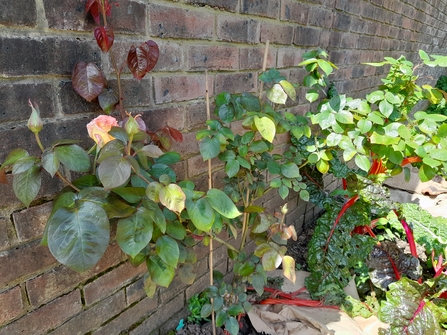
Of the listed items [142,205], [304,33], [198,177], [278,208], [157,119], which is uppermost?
[304,33]

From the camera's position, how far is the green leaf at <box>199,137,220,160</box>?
942 millimetres

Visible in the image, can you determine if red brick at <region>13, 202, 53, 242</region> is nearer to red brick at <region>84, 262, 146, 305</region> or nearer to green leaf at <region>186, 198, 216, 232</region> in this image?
red brick at <region>84, 262, 146, 305</region>

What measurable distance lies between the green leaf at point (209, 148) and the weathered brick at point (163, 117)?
234 mm

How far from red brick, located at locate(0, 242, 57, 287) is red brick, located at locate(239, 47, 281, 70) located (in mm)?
1049

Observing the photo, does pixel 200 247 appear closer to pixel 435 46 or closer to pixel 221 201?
pixel 221 201

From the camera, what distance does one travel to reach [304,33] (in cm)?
175

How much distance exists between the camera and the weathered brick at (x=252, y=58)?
1396 mm

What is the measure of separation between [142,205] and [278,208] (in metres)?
1.35

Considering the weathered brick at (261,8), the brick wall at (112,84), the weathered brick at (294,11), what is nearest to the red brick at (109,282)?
the brick wall at (112,84)

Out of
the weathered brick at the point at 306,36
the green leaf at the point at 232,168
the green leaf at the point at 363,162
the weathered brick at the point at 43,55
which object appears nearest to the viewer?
the weathered brick at the point at 43,55

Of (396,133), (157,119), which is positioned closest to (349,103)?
(396,133)

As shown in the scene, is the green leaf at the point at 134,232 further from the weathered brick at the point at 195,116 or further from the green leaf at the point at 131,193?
the weathered brick at the point at 195,116

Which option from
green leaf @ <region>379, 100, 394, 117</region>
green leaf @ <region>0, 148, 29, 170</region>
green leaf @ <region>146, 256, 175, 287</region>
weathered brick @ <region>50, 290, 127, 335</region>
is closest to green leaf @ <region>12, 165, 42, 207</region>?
green leaf @ <region>0, 148, 29, 170</region>

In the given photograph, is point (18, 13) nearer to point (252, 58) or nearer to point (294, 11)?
point (252, 58)
